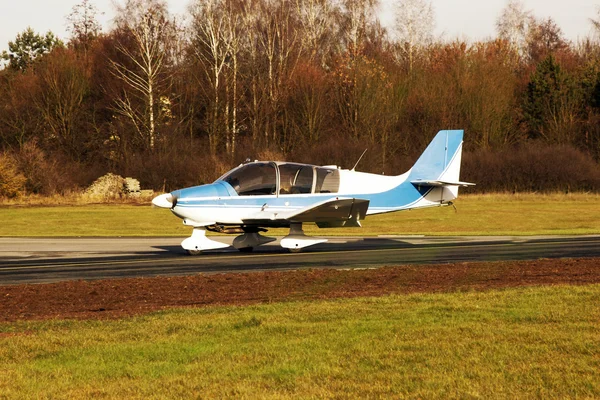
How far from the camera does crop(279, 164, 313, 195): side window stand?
20062 millimetres

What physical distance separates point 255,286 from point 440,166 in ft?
33.3

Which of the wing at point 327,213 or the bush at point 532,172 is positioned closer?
the wing at point 327,213

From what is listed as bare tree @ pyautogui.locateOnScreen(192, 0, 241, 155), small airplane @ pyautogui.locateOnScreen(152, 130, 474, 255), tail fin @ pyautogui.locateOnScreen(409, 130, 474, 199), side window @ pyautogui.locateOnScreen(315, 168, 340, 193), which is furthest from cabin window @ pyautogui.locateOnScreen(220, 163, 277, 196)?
bare tree @ pyautogui.locateOnScreen(192, 0, 241, 155)

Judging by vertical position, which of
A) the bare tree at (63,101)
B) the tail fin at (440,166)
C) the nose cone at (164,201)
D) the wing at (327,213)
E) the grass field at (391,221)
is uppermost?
the bare tree at (63,101)

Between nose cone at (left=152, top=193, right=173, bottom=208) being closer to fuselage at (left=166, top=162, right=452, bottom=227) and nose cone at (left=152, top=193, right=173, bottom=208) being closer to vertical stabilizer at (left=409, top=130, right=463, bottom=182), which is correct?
fuselage at (left=166, top=162, right=452, bottom=227)

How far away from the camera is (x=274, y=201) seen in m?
20.0

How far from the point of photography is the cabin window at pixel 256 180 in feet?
65.3

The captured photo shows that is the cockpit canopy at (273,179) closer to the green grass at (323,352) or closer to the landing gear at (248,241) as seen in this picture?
the landing gear at (248,241)

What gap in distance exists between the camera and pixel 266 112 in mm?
58438

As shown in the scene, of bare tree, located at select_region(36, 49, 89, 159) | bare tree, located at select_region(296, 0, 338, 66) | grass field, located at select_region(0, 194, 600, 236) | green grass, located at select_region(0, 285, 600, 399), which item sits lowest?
grass field, located at select_region(0, 194, 600, 236)

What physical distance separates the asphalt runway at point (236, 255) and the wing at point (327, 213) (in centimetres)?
87

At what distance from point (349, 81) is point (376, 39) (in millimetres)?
20538

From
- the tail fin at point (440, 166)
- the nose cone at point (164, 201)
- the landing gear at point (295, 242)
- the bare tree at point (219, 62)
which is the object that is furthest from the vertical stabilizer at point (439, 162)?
the bare tree at point (219, 62)

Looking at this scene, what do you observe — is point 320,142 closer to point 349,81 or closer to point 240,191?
point 349,81
